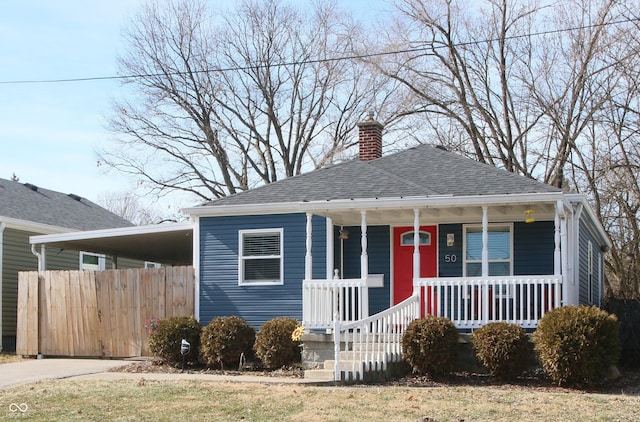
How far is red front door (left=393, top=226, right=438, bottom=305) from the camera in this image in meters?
17.6

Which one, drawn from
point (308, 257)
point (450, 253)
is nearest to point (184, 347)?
point (308, 257)

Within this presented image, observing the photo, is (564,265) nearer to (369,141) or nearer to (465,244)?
(465,244)

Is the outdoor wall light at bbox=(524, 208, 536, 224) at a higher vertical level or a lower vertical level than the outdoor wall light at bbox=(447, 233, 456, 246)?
higher

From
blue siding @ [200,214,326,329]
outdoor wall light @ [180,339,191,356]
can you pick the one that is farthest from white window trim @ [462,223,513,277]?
outdoor wall light @ [180,339,191,356]

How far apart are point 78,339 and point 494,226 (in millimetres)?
9280

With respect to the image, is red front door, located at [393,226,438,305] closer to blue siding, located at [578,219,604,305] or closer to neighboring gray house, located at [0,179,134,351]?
blue siding, located at [578,219,604,305]

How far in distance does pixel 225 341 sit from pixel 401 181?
4730 millimetres

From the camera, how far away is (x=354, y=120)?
36.1 metres

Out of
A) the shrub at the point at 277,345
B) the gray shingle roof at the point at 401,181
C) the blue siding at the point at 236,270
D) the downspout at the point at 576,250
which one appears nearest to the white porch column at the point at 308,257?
the gray shingle roof at the point at 401,181

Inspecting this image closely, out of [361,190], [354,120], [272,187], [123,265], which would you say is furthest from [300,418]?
[354,120]

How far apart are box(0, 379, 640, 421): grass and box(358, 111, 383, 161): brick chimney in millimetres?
7388

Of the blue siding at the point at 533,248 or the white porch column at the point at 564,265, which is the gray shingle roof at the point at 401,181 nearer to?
the white porch column at the point at 564,265

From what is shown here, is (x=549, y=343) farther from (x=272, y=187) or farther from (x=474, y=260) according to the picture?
(x=272, y=187)

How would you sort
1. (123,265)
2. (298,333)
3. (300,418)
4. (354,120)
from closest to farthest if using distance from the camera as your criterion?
(300,418), (298,333), (123,265), (354,120)
